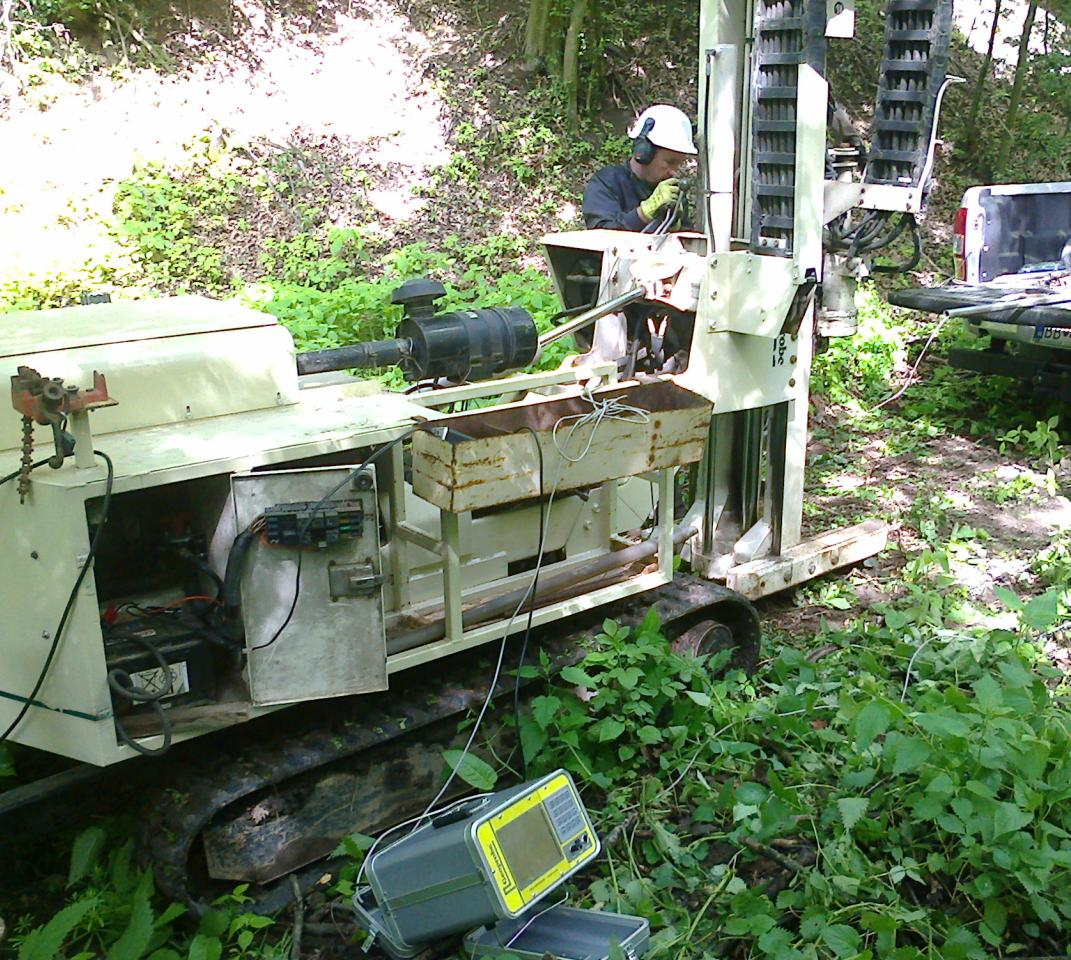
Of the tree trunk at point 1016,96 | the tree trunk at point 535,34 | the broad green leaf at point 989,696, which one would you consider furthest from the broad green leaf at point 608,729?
the tree trunk at point 1016,96

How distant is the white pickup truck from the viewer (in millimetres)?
7625

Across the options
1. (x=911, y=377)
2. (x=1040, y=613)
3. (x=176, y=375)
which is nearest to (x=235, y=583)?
(x=176, y=375)

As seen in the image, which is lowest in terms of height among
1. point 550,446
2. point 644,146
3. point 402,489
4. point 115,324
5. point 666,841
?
point 666,841

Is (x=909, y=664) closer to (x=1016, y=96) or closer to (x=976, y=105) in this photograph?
(x=1016, y=96)

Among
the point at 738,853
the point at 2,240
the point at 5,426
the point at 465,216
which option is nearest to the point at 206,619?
the point at 5,426

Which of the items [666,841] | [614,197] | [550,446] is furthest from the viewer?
[614,197]

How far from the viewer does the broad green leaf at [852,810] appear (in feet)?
12.0

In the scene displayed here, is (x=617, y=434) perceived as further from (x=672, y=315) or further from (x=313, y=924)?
(x=313, y=924)

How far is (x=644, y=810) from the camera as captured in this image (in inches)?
160

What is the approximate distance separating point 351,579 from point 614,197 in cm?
371

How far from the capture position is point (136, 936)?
3.31 metres

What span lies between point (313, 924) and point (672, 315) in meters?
2.86

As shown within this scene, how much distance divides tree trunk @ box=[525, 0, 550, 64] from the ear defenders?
20.8 ft

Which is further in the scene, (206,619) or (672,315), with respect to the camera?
(672,315)
